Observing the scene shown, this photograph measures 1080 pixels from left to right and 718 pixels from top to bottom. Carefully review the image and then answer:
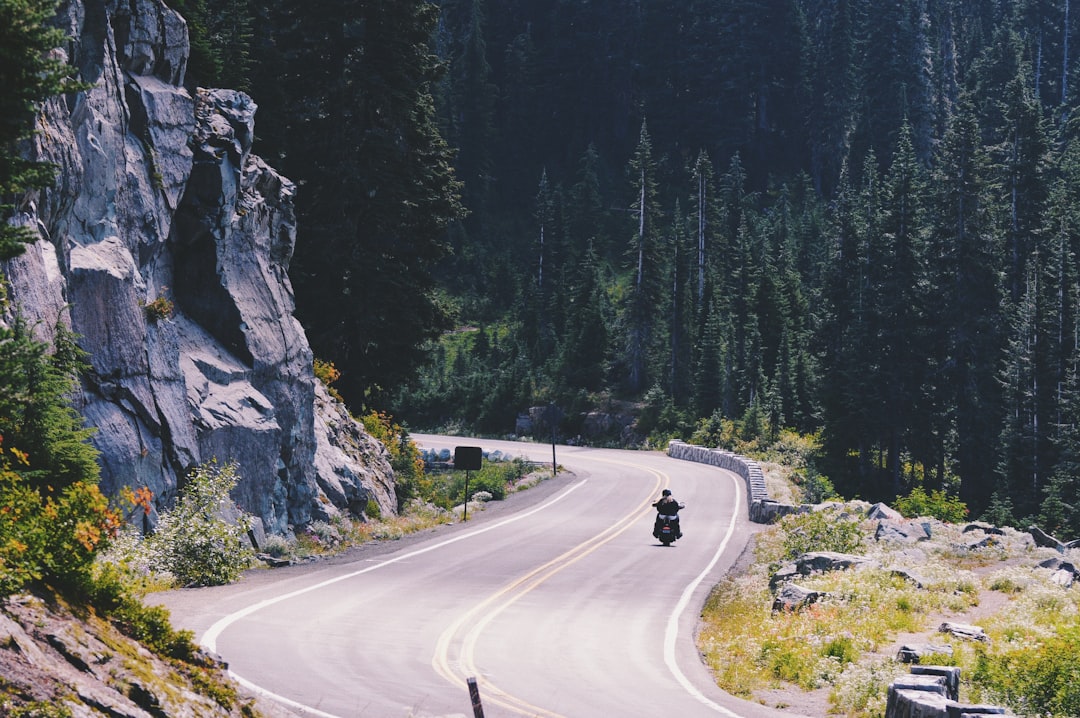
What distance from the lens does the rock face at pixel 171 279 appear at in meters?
18.2

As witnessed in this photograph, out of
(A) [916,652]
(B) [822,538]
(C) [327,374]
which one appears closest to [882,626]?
(A) [916,652]

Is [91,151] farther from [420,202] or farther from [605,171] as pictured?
[605,171]

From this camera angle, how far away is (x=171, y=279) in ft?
79.0

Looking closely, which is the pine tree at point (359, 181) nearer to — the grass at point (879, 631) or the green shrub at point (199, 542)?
the green shrub at point (199, 542)

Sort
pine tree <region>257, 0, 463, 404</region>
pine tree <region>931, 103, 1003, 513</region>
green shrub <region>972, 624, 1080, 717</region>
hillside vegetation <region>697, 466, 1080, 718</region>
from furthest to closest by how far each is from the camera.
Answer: pine tree <region>931, 103, 1003, 513</region>, pine tree <region>257, 0, 463, 404</region>, hillside vegetation <region>697, 466, 1080, 718</region>, green shrub <region>972, 624, 1080, 717</region>

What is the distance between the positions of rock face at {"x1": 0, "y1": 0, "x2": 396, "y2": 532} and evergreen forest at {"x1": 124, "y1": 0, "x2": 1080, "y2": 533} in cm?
448

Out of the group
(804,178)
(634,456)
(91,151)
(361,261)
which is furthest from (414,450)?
(804,178)

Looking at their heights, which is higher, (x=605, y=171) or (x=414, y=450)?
(x=605, y=171)

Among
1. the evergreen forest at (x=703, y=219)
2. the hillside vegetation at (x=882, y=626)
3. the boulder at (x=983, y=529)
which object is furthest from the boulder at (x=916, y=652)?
the evergreen forest at (x=703, y=219)

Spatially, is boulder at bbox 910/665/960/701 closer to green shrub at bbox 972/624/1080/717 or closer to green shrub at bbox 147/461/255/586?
green shrub at bbox 972/624/1080/717

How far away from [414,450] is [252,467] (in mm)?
13287

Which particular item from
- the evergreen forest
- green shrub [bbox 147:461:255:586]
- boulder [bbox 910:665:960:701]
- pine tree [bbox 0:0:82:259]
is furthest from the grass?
the evergreen forest

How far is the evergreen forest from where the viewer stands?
36312 mm

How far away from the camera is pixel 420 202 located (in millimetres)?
37188
